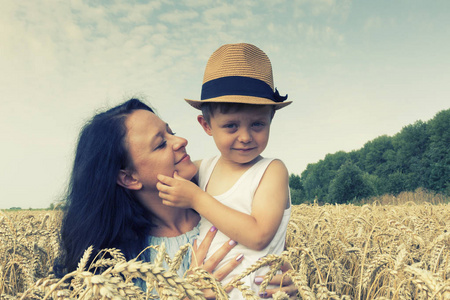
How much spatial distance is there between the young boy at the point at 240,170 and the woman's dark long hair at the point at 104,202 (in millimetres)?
401

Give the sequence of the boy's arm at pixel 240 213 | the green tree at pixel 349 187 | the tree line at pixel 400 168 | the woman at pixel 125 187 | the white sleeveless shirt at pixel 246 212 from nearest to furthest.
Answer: the boy's arm at pixel 240 213 < the white sleeveless shirt at pixel 246 212 < the woman at pixel 125 187 < the green tree at pixel 349 187 < the tree line at pixel 400 168

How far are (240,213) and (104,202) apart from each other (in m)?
0.92

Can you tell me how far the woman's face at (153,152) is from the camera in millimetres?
1990

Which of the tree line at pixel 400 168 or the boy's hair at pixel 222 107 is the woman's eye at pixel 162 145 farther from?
the tree line at pixel 400 168

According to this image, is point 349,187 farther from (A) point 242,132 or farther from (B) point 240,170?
(A) point 242,132

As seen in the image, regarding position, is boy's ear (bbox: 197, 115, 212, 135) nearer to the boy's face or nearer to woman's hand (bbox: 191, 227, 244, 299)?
the boy's face

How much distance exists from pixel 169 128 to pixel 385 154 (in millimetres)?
36986

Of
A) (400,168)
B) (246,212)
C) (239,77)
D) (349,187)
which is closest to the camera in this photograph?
(246,212)

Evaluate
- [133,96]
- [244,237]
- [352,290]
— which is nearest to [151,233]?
[244,237]

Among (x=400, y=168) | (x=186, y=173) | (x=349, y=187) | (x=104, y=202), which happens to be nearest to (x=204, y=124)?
(x=186, y=173)

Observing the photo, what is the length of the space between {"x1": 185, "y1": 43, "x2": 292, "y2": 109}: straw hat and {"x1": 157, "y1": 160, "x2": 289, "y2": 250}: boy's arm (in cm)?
49

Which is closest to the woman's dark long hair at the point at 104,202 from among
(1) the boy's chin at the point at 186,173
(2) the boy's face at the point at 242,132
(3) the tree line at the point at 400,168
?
(1) the boy's chin at the point at 186,173

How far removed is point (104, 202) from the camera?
2.12 m

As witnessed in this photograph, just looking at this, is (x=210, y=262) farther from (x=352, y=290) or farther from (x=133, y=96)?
(x=133, y=96)
